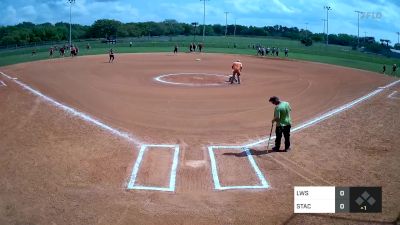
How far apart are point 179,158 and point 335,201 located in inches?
181

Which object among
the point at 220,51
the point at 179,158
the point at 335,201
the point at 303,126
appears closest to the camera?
the point at 335,201

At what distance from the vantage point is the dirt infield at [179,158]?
8109 mm

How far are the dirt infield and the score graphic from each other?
0.19 m

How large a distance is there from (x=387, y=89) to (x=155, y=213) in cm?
2040

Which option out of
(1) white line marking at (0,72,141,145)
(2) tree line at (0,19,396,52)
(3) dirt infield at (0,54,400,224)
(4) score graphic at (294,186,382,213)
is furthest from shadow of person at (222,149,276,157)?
(2) tree line at (0,19,396,52)

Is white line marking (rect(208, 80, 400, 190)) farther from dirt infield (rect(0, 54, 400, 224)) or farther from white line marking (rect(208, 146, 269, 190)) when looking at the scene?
dirt infield (rect(0, 54, 400, 224))

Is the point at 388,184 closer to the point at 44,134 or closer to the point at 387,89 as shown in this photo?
the point at 44,134

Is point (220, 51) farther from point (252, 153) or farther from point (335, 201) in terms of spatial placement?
point (335, 201)

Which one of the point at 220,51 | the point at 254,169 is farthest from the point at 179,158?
the point at 220,51

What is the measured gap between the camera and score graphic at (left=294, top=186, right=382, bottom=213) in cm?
785

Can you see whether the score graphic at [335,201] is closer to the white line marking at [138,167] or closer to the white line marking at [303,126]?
the white line marking at [303,126]

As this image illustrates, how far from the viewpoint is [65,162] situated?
10750 mm

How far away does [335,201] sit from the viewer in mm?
7895

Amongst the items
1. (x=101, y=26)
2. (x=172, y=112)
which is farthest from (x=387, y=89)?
(x=101, y=26)
